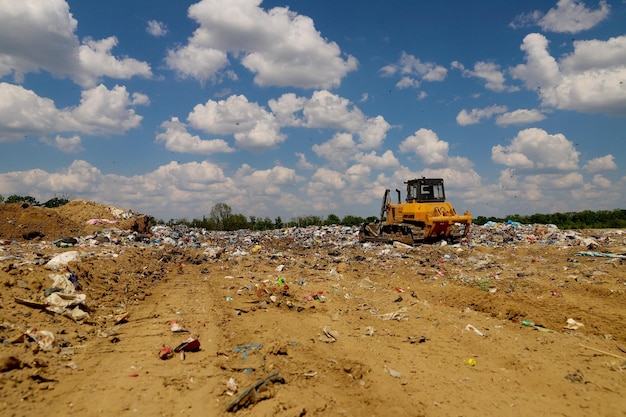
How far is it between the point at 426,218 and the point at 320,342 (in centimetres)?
857

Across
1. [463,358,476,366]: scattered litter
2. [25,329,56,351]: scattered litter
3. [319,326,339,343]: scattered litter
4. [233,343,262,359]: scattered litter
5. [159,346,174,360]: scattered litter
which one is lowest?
[463,358,476,366]: scattered litter

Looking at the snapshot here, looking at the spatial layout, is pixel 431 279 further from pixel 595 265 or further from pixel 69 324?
pixel 69 324

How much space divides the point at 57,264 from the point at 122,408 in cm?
438


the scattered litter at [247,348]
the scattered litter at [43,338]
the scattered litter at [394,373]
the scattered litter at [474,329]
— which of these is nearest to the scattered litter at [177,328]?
the scattered litter at [247,348]

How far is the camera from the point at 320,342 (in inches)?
181

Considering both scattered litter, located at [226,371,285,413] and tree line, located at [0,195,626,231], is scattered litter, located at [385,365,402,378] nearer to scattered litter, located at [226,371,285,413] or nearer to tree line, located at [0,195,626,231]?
scattered litter, located at [226,371,285,413]

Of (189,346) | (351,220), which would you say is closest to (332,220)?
(351,220)

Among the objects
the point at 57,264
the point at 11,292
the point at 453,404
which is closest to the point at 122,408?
the point at 453,404

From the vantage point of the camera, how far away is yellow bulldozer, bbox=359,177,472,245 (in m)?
12.3

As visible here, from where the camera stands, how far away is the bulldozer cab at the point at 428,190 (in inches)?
505

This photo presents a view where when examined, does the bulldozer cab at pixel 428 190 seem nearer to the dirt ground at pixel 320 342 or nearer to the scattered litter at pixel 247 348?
the dirt ground at pixel 320 342

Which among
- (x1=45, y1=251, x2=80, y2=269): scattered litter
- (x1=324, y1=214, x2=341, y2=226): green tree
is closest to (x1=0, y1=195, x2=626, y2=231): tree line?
(x1=324, y1=214, x2=341, y2=226): green tree

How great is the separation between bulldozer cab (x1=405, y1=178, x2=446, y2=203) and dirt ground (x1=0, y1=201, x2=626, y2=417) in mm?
4473

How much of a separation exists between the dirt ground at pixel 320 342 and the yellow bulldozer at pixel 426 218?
372 cm
